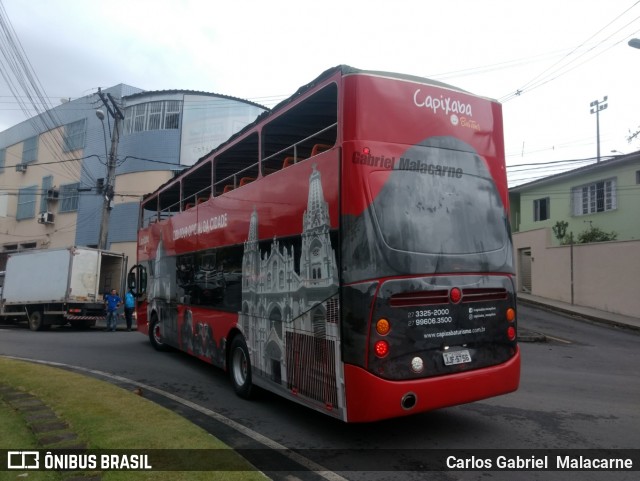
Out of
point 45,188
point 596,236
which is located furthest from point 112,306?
point 596,236

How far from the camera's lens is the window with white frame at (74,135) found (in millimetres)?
29203

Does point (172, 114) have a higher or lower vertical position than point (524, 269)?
higher

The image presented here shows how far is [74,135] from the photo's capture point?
97.3ft

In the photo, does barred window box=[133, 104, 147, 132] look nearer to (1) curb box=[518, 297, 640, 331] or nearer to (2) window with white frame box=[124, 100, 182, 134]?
(2) window with white frame box=[124, 100, 182, 134]

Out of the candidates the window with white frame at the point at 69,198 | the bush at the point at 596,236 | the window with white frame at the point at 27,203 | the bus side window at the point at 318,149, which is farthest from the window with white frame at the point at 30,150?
the bus side window at the point at 318,149

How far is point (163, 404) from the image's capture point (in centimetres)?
645

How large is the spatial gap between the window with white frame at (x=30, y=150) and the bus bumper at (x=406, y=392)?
35431 mm

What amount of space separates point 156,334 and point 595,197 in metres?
20.6

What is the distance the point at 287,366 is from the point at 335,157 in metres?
2.51

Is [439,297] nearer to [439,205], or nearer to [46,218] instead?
[439,205]

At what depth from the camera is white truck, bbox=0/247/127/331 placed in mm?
16594

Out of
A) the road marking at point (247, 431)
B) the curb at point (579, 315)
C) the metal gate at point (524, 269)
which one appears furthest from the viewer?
the metal gate at point (524, 269)

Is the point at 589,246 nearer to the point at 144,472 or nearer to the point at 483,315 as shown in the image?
the point at 483,315

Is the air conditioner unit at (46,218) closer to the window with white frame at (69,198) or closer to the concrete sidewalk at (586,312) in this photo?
the window with white frame at (69,198)
